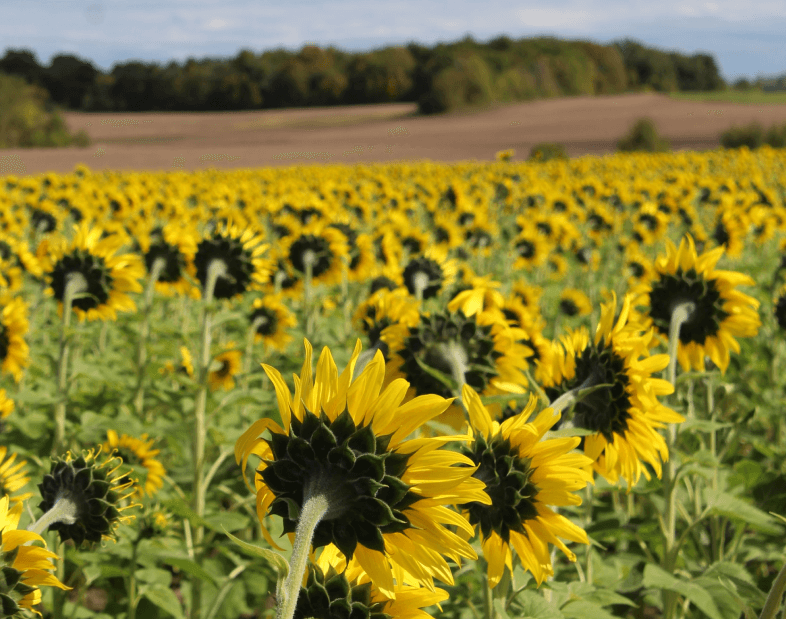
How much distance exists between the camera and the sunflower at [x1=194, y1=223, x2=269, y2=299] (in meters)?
3.63

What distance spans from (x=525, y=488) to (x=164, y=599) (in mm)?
1913

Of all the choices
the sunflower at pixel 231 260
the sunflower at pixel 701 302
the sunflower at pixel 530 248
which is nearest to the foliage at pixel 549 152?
the sunflower at pixel 530 248

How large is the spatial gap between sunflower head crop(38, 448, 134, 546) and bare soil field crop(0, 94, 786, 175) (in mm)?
21148

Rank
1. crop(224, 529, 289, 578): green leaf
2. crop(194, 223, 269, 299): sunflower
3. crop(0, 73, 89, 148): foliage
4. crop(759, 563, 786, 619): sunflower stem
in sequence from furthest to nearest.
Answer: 1. crop(0, 73, 89, 148): foliage
2. crop(194, 223, 269, 299): sunflower
3. crop(759, 563, 786, 619): sunflower stem
4. crop(224, 529, 289, 578): green leaf

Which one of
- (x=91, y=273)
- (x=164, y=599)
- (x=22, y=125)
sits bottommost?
(x=164, y=599)

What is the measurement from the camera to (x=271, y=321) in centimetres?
582

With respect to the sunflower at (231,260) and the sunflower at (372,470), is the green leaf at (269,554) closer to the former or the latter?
the sunflower at (372,470)

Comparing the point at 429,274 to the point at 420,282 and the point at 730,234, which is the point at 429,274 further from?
the point at 730,234

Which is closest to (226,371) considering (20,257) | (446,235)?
(20,257)

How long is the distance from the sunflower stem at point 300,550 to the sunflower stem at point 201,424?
1941mm

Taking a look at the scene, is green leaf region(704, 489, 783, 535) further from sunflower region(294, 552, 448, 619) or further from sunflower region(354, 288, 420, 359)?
sunflower region(294, 552, 448, 619)

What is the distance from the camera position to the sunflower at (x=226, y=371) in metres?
5.55

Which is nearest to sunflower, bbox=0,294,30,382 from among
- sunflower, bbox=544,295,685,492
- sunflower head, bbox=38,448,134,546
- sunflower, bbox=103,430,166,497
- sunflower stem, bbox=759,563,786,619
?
sunflower, bbox=103,430,166,497

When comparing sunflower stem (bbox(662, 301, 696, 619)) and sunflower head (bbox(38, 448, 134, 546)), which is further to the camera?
sunflower stem (bbox(662, 301, 696, 619))
